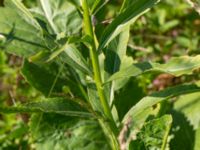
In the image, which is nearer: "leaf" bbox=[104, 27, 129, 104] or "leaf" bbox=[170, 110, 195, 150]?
"leaf" bbox=[104, 27, 129, 104]

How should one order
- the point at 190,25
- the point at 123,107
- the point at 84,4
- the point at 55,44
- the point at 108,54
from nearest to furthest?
the point at 84,4 → the point at 55,44 → the point at 108,54 → the point at 123,107 → the point at 190,25

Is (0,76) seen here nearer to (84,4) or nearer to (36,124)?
(36,124)

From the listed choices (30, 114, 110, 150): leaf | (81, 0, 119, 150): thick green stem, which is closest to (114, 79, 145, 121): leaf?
(30, 114, 110, 150): leaf

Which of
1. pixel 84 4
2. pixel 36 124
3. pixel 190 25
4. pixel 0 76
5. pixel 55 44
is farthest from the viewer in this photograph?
pixel 190 25

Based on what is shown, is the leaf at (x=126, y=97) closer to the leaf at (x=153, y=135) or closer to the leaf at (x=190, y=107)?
the leaf at (x=190, y=107)

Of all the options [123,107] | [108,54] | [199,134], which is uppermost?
[108,54]

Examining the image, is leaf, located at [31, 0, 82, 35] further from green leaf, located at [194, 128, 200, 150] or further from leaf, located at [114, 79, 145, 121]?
green leaf, located at [194, 128, 200, 150]

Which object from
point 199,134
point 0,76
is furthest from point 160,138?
point 0,76
